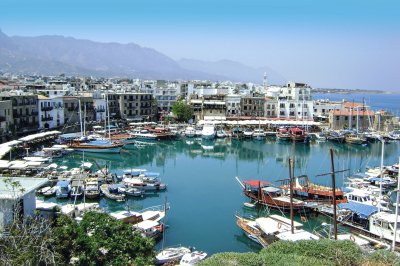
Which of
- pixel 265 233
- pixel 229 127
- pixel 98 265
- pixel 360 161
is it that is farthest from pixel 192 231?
pixel 229 127

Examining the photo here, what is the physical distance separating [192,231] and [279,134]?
3933 cm

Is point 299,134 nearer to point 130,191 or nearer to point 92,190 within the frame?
point 130,191

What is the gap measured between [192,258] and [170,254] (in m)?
1.11

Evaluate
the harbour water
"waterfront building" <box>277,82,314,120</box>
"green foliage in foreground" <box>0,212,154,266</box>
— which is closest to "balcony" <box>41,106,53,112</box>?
the harbour water

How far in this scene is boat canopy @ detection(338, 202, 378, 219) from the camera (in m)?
23.9

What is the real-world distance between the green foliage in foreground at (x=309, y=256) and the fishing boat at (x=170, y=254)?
6.91m

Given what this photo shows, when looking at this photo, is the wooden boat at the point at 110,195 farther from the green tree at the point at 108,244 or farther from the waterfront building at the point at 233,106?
the waterfront building at the point at 233,106

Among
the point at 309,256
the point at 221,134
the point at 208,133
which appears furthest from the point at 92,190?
the point at 221,134

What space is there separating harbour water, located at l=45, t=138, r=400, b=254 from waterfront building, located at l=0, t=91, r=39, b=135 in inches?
353

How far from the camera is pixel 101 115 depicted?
65.6 meters

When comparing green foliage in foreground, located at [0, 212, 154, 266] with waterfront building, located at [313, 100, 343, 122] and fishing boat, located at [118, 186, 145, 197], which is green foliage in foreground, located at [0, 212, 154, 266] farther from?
waterfront building, located at [313, 100, 343, 122]

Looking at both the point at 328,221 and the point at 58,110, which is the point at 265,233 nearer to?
the point at 328,221

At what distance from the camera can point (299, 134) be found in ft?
196

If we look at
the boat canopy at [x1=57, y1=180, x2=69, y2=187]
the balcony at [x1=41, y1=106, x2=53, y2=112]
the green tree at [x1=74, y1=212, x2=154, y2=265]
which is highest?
the balcony at [x1=41, y1=106, x2=53, y2=112]
